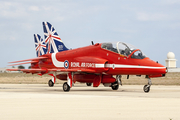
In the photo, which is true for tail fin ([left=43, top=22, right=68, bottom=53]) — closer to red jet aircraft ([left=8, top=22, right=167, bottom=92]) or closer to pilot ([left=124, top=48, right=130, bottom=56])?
red jet aircraft ([left=8, top=22, right=167, bottom=92])

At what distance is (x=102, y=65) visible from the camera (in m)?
20.3

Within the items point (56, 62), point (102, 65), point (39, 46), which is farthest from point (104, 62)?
point (39, 46)

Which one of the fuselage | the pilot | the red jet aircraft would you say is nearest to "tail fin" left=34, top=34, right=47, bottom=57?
the red jet aircraft

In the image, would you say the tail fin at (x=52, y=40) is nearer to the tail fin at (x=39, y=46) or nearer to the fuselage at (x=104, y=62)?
the fuselage at (x=104, y=62)

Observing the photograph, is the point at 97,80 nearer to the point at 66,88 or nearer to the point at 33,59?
the point at 66,88

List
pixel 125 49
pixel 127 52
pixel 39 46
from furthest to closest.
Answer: pixel 39 46 < pixel 125 49 < pixel 127 52

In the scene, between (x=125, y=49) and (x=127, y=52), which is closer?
(x=127, y=52)

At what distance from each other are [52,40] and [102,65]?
8851 millimetres

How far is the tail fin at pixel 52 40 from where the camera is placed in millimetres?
27281

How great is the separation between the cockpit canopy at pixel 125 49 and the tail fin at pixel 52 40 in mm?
7581

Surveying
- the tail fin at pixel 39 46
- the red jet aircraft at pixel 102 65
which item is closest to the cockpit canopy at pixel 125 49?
the red jet aircraft at pixel 102 65

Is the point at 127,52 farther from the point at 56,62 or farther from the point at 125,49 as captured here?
the point at 56,62


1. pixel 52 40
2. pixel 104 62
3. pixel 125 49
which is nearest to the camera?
pixel 125 49

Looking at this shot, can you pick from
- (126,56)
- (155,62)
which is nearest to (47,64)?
(126,56)
